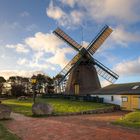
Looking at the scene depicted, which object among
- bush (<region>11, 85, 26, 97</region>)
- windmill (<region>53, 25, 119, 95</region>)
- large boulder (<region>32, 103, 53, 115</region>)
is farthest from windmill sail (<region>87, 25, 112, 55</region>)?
bush (<region>11, 85, 26, 97</region>)

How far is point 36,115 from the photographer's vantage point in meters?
27.2

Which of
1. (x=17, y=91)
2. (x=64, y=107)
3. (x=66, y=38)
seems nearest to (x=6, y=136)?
(x=64, y=107)

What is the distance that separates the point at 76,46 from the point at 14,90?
33.6 meters

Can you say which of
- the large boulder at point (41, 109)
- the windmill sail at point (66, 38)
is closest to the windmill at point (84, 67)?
the windmill sail at point (66, 38)

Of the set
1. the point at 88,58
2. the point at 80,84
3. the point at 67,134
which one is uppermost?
the point at 88,58

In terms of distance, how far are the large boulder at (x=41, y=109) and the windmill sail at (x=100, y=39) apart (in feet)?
78.8

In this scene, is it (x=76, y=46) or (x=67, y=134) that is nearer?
(x=67, y=134)

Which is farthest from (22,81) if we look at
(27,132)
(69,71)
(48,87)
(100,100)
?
(27,132)

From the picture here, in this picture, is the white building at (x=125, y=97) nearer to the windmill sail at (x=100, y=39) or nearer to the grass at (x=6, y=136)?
the windmill sail at (x=100, y=39)

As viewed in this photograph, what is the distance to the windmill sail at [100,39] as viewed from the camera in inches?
1988

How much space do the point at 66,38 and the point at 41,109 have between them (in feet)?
82.5

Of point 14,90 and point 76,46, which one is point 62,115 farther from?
point 14,90

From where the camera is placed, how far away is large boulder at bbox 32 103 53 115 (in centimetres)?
2752

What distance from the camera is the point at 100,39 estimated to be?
51.3 m
